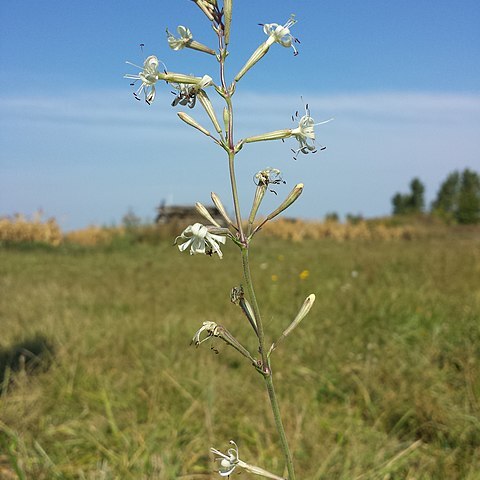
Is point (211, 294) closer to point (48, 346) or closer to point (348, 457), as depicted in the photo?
point (48, 346)

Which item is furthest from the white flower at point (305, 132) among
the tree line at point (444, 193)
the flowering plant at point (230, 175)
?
the tree line at point (444, 193)

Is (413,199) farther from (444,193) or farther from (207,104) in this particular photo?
(207,104)

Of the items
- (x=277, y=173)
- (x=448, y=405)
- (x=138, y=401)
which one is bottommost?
(x=138, y=401)

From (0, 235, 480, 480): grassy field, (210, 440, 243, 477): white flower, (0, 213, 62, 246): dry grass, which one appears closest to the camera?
(210, 440, 243, 477): white flower

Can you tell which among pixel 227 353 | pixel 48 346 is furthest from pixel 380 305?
pixel 48 346

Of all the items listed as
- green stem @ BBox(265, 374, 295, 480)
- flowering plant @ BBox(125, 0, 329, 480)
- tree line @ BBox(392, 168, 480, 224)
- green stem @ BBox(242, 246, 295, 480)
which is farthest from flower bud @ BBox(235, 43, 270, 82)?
tree line @ BBox(392, 168, 480, 224)

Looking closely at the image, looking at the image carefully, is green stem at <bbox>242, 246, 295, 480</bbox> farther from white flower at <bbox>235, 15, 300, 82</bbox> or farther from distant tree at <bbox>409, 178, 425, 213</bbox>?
distant tree at <bbox>409, 178, 425, 213</bbox>
